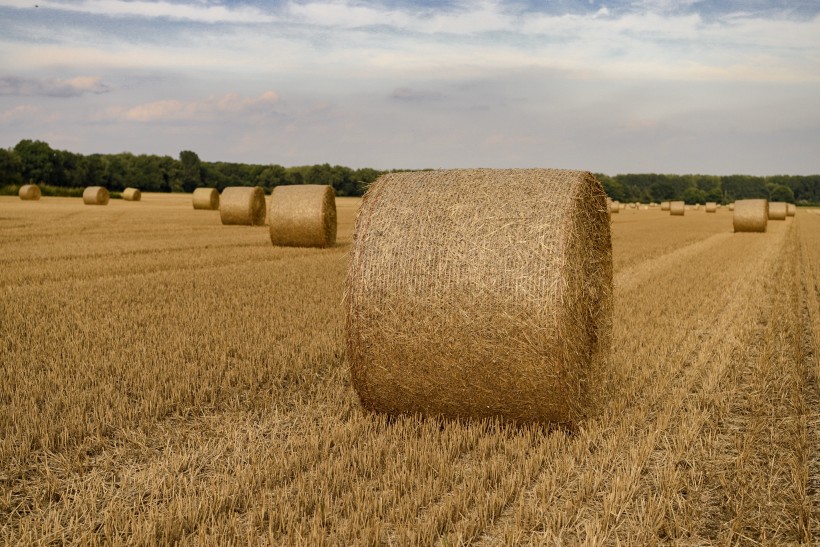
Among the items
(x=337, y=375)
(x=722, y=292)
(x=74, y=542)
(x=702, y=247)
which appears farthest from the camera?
(x=702, y=247)

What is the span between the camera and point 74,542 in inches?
140

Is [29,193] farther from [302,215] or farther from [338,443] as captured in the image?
[338,443]

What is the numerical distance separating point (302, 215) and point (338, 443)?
13.6m

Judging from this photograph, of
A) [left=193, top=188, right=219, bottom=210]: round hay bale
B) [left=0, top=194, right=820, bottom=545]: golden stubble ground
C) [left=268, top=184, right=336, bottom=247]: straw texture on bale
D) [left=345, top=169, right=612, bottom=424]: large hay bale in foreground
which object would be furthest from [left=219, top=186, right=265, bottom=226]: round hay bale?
[left=345, top=169, right=612, bottom=424]: large hay bale in foreground

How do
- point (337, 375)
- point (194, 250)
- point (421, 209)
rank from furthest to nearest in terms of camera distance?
point (194, 250) → point (337, 375) → point (421, 209)

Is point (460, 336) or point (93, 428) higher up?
point (460, 336)

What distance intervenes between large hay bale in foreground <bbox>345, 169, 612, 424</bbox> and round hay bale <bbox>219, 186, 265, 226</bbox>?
2116cm

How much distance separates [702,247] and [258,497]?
20905 millimetres

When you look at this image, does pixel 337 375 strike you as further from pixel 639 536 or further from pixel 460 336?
pixel 639 536

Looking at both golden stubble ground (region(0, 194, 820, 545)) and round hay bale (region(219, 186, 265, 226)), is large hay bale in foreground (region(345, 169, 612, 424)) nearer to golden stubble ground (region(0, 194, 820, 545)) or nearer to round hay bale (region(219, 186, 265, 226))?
golden stubble ground (region(0, 194, 820, 545))

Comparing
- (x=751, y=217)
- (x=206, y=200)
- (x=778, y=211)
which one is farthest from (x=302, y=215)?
(x=778, y=211)

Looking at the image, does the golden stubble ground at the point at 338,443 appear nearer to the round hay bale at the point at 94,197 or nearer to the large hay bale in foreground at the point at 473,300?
the large hay bale in foreground at the point at 473,300

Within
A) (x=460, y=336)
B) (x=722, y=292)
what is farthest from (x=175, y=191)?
(x=460, y=336)

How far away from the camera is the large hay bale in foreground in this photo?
5.05m
